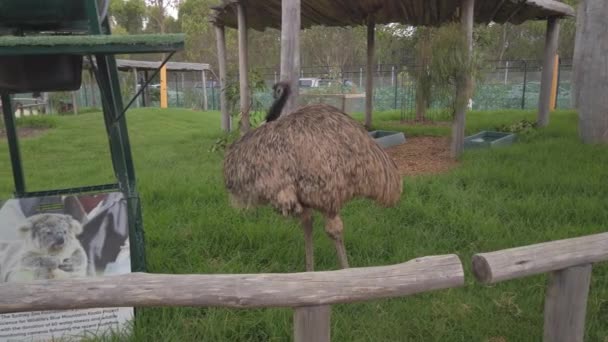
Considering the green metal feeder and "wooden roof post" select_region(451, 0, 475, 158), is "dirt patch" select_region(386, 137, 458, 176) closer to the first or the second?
"wooden roof post" select_region(451, 0, 475, 158)

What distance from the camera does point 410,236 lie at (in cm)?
336

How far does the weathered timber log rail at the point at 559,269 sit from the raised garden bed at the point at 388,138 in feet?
15.2

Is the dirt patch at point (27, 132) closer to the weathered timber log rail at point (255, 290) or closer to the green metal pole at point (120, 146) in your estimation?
the green metal pole at point (120, 146)

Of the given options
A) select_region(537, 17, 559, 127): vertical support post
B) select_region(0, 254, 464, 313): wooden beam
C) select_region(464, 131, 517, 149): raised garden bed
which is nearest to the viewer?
select_region(0, 254, 464, 313): wooden beam

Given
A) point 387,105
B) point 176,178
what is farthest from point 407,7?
point 387,105

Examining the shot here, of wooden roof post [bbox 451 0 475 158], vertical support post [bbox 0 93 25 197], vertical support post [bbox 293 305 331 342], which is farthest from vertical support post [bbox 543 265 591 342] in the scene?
wooden roof post [bbox 451 0 475 158]

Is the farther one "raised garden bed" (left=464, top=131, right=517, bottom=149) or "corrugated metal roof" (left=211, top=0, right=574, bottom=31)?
"raised garden bed" (left=464, top=131, right=517, bottom=149)

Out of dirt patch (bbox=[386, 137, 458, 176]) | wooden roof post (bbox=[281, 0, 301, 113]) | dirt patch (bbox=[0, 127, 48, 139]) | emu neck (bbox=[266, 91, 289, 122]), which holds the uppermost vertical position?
wooden roof post (bbox=[281, 0, 301, 113])

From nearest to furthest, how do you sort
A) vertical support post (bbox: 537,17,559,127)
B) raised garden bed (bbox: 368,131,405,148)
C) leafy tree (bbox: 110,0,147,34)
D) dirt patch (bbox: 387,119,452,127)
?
raised garden bed (bbox: 368,131,405,148), vertical support post (bbox: 537,17,559,127), dirt patch (bbox: 387,119,452,127), leafy tree (bbox: 110,0,147,34)

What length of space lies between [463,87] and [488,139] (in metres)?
1.65

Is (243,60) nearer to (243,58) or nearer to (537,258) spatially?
(243,58)

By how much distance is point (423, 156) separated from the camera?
6047mm

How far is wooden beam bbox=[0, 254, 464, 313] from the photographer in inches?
56.3

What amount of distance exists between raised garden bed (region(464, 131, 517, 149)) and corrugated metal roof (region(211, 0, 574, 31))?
5.13 ft
